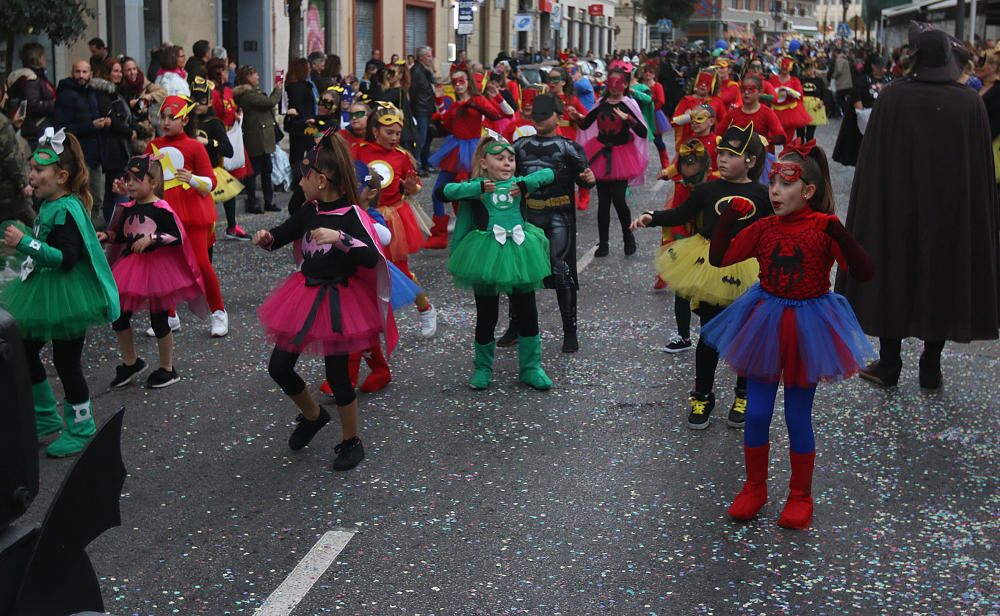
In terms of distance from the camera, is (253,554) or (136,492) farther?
(136,492)

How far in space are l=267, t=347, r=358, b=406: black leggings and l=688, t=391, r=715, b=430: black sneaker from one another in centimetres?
190

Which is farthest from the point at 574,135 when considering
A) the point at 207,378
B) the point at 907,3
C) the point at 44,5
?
the point at 907,3

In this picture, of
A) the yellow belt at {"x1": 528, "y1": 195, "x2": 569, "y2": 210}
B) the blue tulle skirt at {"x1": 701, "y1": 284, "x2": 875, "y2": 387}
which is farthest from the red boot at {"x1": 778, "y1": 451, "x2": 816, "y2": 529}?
the yellow belt at {"x1": 528, "y1": 195, "x2": 569, "y2": 210}

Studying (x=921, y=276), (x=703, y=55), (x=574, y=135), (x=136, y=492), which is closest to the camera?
(x=136, y=492)

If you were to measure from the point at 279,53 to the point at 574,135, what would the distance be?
56.9 feet

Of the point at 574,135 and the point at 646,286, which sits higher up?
the point at 574,135

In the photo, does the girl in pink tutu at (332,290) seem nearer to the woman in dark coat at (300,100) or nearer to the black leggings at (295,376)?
the black leggings at (295,376)

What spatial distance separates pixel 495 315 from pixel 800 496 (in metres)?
2.65

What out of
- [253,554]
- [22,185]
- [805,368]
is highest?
[22,185]

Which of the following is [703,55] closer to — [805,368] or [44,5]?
[44,5]

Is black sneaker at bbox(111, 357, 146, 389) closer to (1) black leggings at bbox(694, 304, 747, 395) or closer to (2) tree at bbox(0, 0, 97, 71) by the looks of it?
(1) black leggings at bbox(694, 304, 747, 395)

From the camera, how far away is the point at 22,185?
750 centimetres

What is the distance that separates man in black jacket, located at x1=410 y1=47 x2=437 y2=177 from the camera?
67.2 ft

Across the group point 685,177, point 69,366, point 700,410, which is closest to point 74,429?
point 69,366
